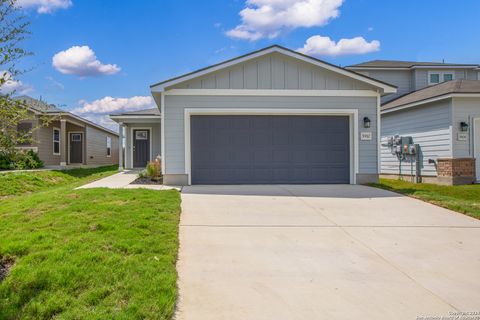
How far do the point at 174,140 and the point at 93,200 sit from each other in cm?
370

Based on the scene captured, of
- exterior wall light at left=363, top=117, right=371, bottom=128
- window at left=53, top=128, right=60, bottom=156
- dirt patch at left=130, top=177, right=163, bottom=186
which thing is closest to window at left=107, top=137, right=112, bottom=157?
window at left=53, top=128, right=60, bottom=156

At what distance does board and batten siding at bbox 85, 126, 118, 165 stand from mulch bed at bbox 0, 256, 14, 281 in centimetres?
1823

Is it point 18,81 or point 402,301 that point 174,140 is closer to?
point 18,81

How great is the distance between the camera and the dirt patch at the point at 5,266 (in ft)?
10.7

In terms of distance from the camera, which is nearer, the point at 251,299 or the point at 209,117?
the point at 251,299

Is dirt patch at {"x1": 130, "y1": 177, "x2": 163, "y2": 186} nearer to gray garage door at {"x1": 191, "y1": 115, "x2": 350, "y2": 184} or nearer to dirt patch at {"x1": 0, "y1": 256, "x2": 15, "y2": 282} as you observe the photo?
gray garage door at {"x1": 191, "y1": 115, "x2": 350, "y2": 184}

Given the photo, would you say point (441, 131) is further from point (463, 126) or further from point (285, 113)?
point (285, 113)

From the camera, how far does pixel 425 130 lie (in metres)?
12.0

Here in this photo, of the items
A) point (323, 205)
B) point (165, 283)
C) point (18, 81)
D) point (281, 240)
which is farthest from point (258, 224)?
point (18, 81)

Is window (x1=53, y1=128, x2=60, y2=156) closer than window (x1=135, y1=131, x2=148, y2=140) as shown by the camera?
No

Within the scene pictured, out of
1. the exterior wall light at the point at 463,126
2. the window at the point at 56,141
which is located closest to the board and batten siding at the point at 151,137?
the window at the point at 56,141

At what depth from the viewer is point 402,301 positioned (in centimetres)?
292

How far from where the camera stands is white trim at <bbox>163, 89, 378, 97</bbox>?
955 centimetres

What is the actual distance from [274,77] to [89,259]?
25.1 ft
